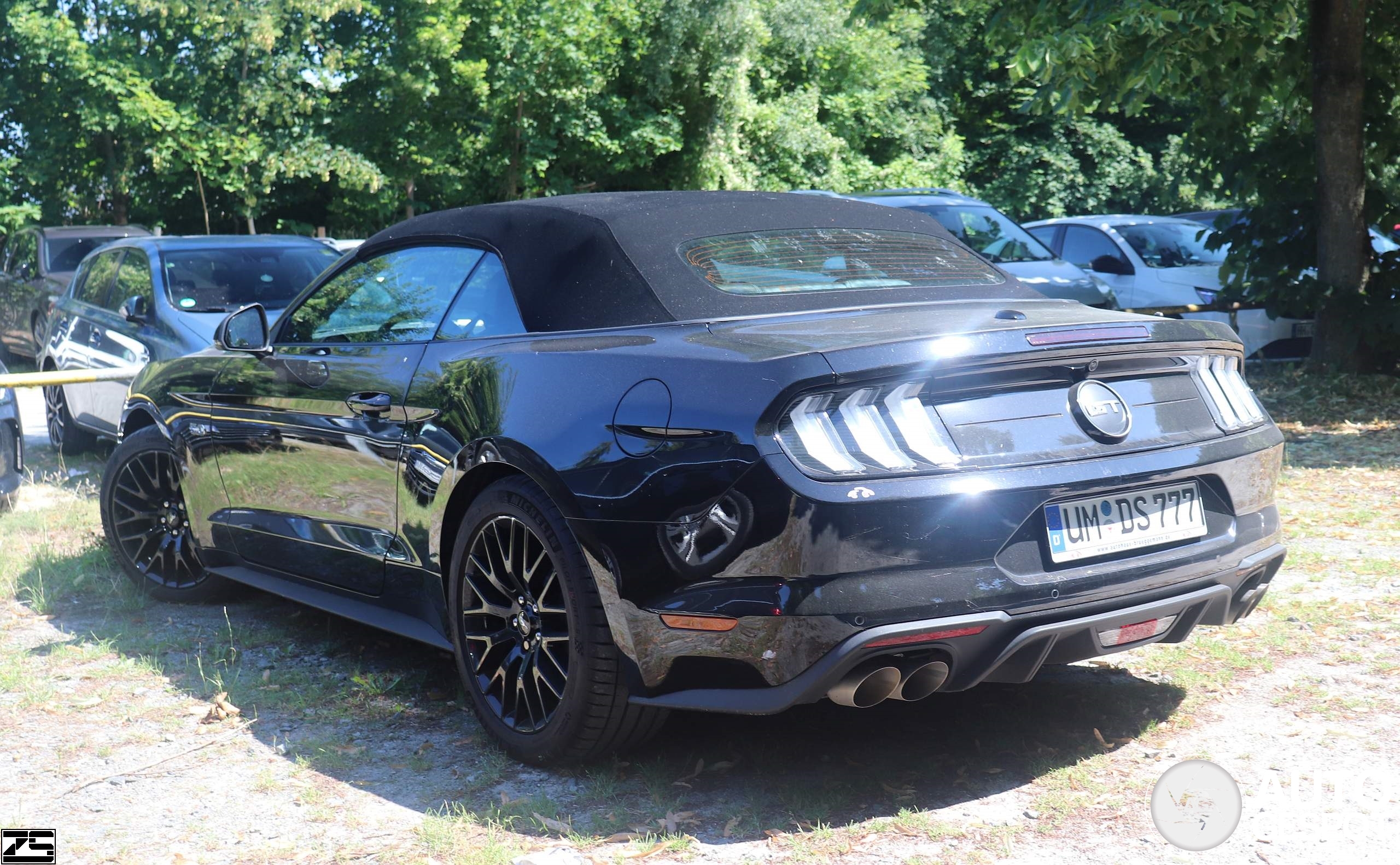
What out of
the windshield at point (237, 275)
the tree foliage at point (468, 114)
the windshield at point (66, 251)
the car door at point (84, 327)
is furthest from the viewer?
the tree foliage at point (468, 114)

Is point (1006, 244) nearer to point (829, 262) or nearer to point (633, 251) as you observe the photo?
point (829, 262)

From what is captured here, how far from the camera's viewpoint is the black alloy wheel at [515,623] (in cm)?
363

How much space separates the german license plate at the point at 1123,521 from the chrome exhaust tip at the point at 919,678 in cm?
39

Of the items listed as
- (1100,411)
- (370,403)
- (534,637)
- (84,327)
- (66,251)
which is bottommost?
(66,251)

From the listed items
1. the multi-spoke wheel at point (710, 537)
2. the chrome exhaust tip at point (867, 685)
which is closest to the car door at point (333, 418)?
the multi-spoke wheel at point (710, 537)

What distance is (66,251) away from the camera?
15961 mm

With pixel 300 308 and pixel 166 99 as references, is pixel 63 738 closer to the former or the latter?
pixel 300 308

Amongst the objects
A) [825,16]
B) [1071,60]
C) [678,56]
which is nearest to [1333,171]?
[1071,60]

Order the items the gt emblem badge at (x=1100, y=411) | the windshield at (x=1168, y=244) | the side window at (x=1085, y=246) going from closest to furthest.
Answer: the gt emblem badge at (x=1100, y=411)
the windshield at (x=1168, y=244)
the side window at (x=1085, y=246)

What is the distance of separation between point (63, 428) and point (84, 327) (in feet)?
2.59

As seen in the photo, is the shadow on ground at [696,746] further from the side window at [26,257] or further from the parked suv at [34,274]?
the side window at [26,257]

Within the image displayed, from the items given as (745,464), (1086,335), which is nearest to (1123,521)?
(1086,335)

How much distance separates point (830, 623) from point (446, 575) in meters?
1.43

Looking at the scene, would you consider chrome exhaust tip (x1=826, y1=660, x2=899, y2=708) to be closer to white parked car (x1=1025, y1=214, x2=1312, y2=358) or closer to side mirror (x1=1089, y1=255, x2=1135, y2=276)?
white parked car (x1=1025, y1=214, x2=1312, y2=358)
